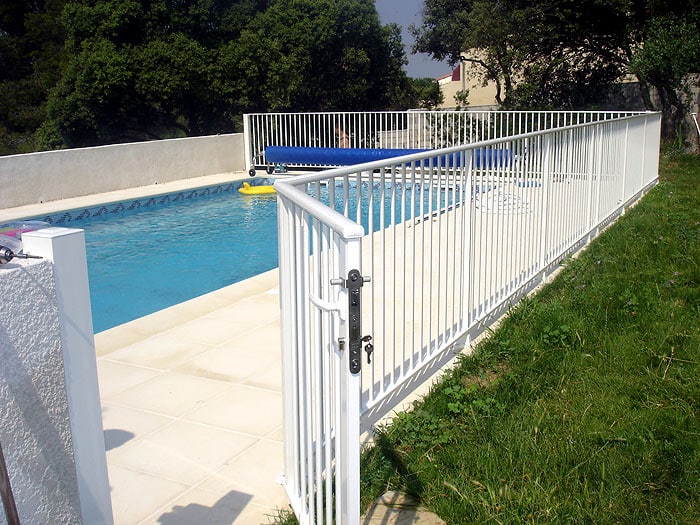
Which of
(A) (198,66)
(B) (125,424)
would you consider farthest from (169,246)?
(A) (198,66)

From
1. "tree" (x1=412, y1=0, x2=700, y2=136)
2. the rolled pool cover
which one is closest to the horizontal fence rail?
the rolled pool cover

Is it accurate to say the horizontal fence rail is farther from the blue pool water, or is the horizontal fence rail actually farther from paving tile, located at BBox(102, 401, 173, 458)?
paving tile, located at BBox(102, 401, 173, 458)

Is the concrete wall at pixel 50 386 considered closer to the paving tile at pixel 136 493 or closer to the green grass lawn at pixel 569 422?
the paving tile at pixel 136 493

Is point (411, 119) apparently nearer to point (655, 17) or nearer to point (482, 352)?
point (655, 17)

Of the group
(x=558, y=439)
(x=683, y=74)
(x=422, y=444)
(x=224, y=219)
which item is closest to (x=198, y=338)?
(x=422, y=444)

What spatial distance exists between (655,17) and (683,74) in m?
1.44

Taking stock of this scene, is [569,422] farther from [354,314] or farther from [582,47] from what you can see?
[582,47]

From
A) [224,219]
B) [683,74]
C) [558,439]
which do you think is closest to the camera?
[558,439]

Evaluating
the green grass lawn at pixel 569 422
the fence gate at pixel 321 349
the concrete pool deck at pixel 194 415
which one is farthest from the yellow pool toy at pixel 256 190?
the fence gate at pixel 321 349

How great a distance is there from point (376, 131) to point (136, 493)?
13.9 m

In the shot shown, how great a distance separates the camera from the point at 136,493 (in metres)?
3.17

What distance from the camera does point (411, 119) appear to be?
16344mm

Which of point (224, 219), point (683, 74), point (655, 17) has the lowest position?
point (224, 219)

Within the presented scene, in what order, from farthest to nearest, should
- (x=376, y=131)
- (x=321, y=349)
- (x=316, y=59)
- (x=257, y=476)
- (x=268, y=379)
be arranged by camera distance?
(x=316, y=59) < (x=376, y=131) < (x=268, y=379) < (x=257, y=476) < (x=321, y=349)
